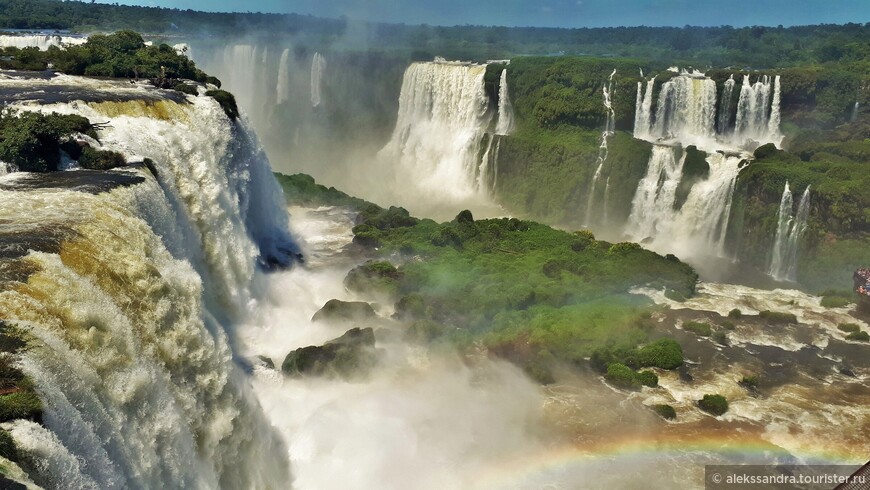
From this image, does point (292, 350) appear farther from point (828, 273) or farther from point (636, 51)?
point (636, 51)

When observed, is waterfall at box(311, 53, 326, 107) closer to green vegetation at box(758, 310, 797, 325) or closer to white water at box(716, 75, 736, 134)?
white water at box(716, 75, 736, 134)

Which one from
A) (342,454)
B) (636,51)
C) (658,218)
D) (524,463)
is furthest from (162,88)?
(636,51)

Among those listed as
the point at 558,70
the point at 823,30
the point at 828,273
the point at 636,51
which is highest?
the point at 823,30

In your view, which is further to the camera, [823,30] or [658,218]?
[823,30]

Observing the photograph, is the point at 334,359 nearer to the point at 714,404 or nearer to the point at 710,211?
the point at 714,404

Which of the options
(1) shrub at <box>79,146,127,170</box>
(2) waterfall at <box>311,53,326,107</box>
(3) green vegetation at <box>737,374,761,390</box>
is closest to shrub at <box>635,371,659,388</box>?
(3) green vegetation at <box>737,374,761,390</box>

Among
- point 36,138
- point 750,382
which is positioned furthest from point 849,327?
point 36,138
